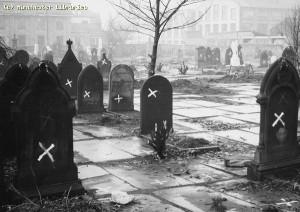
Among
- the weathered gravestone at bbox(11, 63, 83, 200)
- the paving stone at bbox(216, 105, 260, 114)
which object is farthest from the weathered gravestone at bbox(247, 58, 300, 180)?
the paving stone at bbox(216, 105, 260, 114)

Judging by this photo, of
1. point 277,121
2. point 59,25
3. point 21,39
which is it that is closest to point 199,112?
point 277,121

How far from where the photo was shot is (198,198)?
5750 millimetres

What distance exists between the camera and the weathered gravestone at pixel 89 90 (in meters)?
12.7

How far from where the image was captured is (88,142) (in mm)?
9172

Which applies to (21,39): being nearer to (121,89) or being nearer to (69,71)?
(69,71)

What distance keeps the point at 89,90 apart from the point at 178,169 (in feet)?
20.4

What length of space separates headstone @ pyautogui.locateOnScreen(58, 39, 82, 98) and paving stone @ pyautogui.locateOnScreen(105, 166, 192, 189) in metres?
8.01

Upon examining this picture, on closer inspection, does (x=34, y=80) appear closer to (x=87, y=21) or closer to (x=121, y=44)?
(x=121, y=44)

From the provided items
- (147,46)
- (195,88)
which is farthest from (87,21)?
(195,88)

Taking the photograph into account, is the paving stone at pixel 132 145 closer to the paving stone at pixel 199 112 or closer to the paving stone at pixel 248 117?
the paving stone at pixel 199 112

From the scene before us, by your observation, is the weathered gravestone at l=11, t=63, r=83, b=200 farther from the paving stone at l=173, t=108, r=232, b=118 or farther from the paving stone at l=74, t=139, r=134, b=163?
the paving stone at l=173, t=108, r=232, b=118

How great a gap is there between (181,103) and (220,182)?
8.86 metres

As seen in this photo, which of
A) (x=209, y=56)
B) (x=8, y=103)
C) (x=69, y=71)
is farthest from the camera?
(x=209, y=56)

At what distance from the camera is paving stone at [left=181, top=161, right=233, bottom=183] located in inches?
261
